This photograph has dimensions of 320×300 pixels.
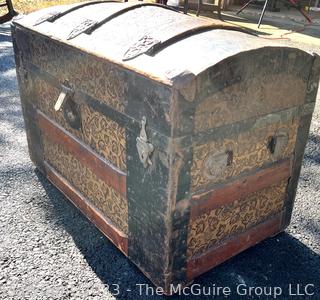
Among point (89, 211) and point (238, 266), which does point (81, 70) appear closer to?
point (89, 211)

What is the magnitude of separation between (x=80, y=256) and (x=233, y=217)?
2.29ft

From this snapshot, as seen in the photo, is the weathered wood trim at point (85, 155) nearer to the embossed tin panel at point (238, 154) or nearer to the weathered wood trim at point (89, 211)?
the weathered wood trim at point (89, 211)

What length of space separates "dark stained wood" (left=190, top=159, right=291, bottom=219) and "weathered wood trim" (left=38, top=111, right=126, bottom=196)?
31 cm

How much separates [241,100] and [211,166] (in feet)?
0.83

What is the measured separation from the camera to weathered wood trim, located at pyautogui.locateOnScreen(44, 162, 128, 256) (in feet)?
5.65

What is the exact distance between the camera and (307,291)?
162cm

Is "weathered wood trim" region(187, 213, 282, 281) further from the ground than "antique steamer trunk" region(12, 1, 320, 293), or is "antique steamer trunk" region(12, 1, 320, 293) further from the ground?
"antique steamer trunk" region(12, 1, 320, 293)

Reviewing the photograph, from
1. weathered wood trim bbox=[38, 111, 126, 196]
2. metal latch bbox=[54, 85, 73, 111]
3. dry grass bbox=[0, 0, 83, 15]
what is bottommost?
dry grass bbox=[0, 0, 83, 15]

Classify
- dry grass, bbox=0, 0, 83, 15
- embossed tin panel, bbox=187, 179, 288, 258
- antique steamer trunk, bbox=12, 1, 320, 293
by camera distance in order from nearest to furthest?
antique steamer trunk, bbox=12, 1, 320, 293
embossed tin panel, bbox=187, 179, 288, 258
dry grass, bbox=0, 0, 83, 15

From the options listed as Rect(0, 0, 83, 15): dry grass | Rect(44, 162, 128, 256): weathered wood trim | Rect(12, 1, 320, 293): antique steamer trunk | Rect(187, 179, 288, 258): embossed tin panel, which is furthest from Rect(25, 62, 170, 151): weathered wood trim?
Rect(0, 0, 83, 15): dry grass

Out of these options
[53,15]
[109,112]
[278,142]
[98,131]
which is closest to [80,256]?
[98,131]

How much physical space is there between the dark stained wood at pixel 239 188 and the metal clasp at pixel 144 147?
0.22 m

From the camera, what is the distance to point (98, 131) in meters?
1.67

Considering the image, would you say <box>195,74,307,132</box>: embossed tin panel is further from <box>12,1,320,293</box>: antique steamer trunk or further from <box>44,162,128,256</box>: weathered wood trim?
<box>44,162,128,256</box>: weathered wood trim
